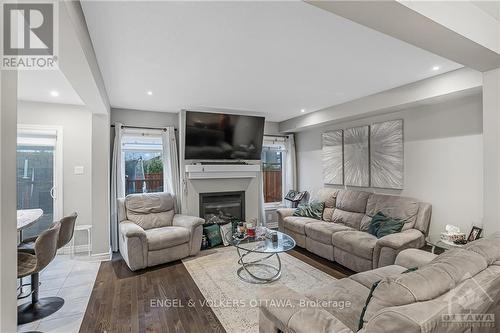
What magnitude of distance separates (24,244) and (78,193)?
1.45 meters

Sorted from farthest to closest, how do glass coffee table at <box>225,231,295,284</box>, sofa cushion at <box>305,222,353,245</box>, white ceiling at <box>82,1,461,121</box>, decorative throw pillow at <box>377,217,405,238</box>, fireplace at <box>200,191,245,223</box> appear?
fireplace at <box>200,191,245,223</box> < sofa cushion at <box>305,222,353,245</box> < decorative throw pillow at <box>377,217,405,238</box> < glass coffee table at <box>225,231,295,284</box> < white ceiling at <box>82,1,461,121</box>

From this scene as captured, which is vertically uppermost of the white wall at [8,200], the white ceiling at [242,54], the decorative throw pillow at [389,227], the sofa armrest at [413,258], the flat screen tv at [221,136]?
the white ceiling at [242,54]

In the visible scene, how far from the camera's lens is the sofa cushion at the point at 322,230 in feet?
12.2

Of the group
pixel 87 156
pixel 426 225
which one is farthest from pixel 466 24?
pixel 87 156

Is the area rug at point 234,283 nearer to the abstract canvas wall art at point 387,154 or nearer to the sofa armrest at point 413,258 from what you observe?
the sofa armrest at point 413,258

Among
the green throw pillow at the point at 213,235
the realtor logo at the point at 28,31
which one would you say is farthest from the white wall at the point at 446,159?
the realtor logo at the point at 28,31

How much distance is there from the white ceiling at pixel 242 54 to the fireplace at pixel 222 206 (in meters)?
1.90

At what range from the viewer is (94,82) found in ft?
8.06

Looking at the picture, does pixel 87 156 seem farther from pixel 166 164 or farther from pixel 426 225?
pixel 426 225

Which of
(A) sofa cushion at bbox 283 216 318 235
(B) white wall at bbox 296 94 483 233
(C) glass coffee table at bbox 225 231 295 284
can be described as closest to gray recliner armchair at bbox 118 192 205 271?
(C) glass coffee table at bbox 225 231 295 284

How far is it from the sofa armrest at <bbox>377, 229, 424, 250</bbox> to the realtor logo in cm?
344

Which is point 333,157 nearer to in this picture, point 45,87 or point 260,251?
point 260,251

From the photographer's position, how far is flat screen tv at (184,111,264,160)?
4.55m

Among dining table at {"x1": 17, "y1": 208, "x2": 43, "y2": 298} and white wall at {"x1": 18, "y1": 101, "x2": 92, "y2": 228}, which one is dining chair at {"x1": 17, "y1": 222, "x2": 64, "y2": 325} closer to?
dining table at {"x1": 17, "y1": 208, "x2": 43, "y2": 298}
